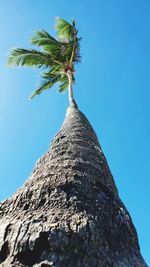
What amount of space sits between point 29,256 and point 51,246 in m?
0.17

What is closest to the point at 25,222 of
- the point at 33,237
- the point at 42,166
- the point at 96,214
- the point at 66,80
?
the point at 33,237

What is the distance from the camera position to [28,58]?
11.5 m

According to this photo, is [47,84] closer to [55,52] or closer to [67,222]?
[55,52]

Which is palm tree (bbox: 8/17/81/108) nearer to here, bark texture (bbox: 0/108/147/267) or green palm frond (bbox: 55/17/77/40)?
green palm frond (bbox: 55/17/77/40)

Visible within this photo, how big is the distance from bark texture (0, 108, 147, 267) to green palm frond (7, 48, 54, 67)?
8.33 metres

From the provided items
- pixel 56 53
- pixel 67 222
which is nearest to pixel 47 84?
pixel 56 53

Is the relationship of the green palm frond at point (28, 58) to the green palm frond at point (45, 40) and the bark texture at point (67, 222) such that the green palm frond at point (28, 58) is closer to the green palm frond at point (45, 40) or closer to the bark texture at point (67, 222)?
the green palm frond at point (45, 40)

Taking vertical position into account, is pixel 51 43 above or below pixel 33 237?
above

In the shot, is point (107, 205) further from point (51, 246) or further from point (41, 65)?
point (41, 65)

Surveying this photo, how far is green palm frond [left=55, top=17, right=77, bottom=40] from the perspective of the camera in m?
12.1

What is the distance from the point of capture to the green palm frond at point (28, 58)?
11.2 m

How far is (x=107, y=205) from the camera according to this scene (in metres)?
2.95

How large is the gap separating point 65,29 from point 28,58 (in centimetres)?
198

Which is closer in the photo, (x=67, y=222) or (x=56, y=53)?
(x=67, y=222)
